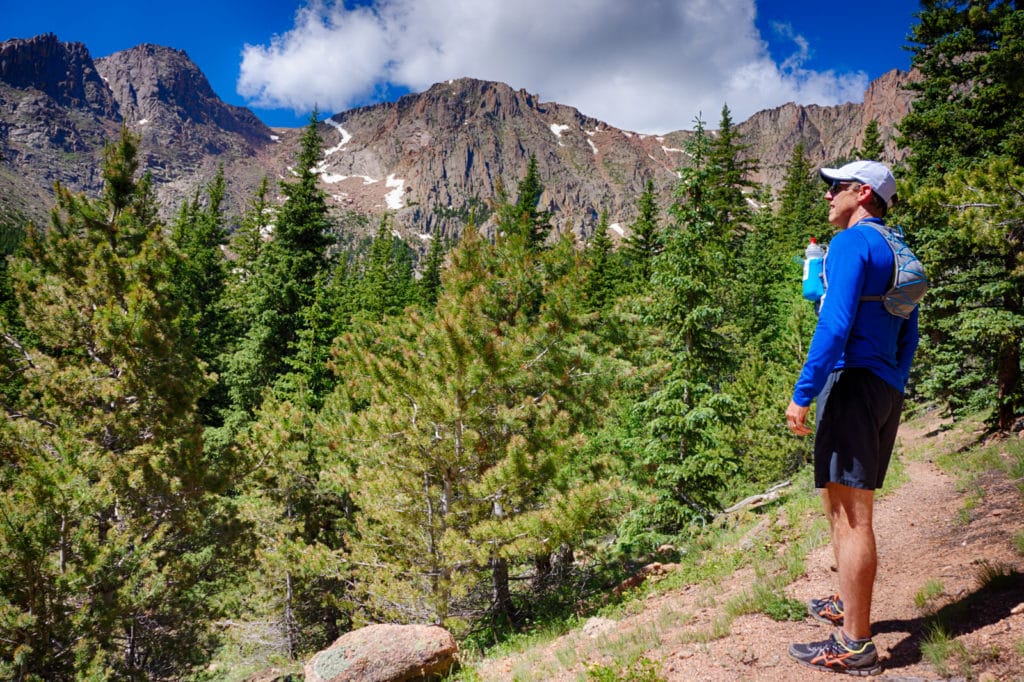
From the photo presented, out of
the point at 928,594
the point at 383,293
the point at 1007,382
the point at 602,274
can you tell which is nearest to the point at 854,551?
the point at 928,594

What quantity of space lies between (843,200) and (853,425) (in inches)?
52.8

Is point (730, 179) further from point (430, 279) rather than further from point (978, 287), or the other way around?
point (978, 287)

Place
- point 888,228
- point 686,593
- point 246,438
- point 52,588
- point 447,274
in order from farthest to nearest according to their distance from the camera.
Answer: point 246,438 → point 447,274 → point 52,588 → point 686,593 → point 888,228

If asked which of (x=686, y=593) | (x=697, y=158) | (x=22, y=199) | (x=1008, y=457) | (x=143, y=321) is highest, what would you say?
(x=22, y=199)

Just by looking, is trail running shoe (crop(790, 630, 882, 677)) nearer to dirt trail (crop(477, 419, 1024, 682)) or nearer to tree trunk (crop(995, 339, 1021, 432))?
dirt trail (crop(477, 419, 1024, 682))

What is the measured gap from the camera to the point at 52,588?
8719mm

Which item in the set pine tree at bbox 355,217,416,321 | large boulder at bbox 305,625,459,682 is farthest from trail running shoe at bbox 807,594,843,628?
pine tree at bbox 355,217,416,321

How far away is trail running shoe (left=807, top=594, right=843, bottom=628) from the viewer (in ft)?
12.1

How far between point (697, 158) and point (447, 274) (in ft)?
22.4

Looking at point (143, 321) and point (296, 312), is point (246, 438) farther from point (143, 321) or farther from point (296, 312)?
point (296, 312)

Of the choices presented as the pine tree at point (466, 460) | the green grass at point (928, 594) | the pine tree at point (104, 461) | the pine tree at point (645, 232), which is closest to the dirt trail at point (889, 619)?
the green grass at point (928, 594)

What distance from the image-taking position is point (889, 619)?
11.7 ft

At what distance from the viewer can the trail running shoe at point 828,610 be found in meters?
3.70

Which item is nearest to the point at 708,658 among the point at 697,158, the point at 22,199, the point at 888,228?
the point at 888,228
